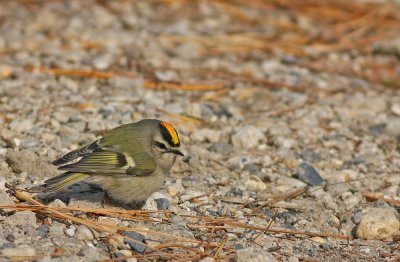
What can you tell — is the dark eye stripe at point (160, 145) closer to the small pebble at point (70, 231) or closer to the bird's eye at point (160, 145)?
the bird's eye at point (160, 145)

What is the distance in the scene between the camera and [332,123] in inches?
222

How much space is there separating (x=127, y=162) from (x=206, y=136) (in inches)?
46.1

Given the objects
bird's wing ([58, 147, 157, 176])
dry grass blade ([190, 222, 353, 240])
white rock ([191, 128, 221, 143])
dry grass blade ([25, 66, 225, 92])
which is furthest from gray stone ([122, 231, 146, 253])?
dry grass blade ([25, 66, 225, 92])

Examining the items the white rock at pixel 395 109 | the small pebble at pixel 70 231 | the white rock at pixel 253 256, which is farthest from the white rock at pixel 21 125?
the white rock at pixel 395 109

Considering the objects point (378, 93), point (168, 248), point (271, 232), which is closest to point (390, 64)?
point (378, 93)

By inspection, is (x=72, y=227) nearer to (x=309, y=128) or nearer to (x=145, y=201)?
(x=145, y=201)

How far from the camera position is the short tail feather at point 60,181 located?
3750mm

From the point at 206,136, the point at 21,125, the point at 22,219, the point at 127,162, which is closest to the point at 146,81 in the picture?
the point at 206,136

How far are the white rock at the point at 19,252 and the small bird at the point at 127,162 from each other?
0.54 meters

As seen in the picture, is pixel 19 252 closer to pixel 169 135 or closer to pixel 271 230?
pixel 169 135

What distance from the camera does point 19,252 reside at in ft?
10.6

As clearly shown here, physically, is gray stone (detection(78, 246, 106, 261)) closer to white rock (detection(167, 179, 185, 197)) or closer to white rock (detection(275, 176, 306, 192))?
white rock (detection(167, 179, 185, 197))

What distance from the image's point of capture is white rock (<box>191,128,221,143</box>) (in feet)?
16.9

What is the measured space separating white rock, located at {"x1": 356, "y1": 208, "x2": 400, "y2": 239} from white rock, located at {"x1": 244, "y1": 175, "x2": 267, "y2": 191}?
729mm
